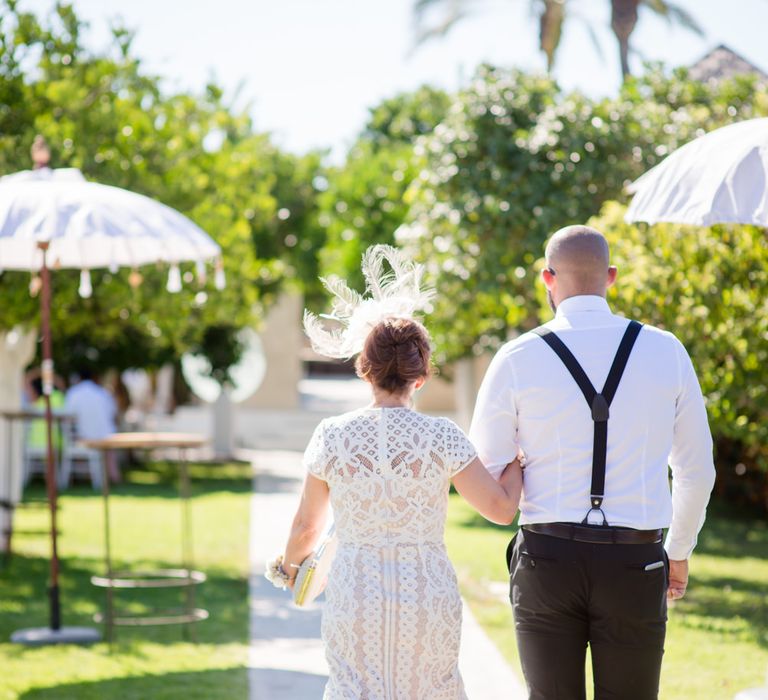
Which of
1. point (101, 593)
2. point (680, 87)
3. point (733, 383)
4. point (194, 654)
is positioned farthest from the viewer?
point (680, 87)

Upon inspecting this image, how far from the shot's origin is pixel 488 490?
3791 mm

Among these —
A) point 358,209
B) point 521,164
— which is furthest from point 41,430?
point 358,209

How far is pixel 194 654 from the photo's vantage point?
25.2ft

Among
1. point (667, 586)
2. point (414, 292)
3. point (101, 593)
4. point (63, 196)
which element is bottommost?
point (101, 593)

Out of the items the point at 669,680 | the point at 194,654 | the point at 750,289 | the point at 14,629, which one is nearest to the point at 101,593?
the point at 14,629

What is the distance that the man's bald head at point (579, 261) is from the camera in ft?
12.7

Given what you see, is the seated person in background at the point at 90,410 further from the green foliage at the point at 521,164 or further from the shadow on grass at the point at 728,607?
the shadow on grass at the point at 728,607

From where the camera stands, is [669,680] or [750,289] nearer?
[669,680]

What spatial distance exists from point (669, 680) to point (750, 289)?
2.80 meters

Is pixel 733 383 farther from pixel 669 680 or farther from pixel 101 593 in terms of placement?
pixel 101 593

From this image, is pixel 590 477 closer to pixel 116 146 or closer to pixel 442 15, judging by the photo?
pixel 116 146

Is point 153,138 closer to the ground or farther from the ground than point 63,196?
farther from the ground

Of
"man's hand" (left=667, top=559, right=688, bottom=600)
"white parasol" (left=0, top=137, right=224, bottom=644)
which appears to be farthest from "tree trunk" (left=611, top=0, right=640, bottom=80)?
"man's hand" (left=667, top=559, right=688, bottom=600)

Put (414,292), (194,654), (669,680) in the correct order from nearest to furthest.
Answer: (414,292), (669,680), (194,654)
